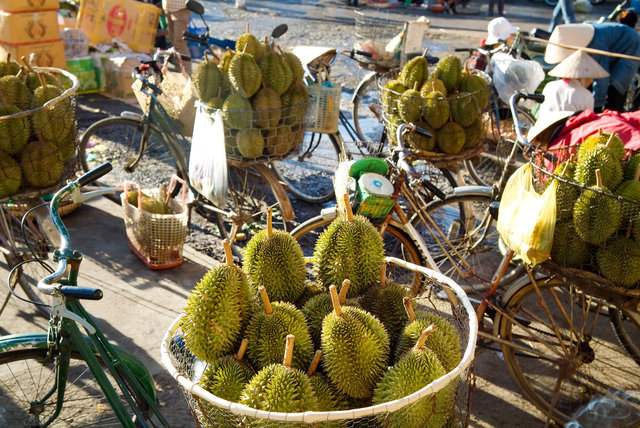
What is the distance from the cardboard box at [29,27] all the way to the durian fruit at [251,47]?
4.04 meters

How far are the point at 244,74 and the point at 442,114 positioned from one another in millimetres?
1330

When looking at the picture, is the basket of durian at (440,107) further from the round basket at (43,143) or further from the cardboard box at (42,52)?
the cardboard box at (42,52)

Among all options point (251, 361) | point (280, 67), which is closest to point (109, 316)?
point (280, 67)

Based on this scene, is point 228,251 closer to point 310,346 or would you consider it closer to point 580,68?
point 310,346

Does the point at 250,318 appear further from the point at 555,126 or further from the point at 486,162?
A: the point at 486,162

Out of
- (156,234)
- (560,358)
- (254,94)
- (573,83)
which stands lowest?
(560,358)

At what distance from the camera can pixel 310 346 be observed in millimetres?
1630

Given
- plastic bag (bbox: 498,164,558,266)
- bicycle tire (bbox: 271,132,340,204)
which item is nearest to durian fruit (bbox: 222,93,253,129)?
bicycle tire (bbox: 271,132,340,204)

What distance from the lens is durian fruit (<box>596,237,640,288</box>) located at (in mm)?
2207

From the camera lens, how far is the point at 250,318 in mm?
1666

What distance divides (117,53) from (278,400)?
24.8ft

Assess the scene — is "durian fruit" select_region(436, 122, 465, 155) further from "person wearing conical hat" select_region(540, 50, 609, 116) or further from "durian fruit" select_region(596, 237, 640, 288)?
"durian fruit" select_region(596, 237, 640, 288)

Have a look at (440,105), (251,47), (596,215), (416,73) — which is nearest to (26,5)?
(251,47)

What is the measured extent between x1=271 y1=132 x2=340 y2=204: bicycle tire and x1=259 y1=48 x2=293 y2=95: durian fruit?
3.37 ft
